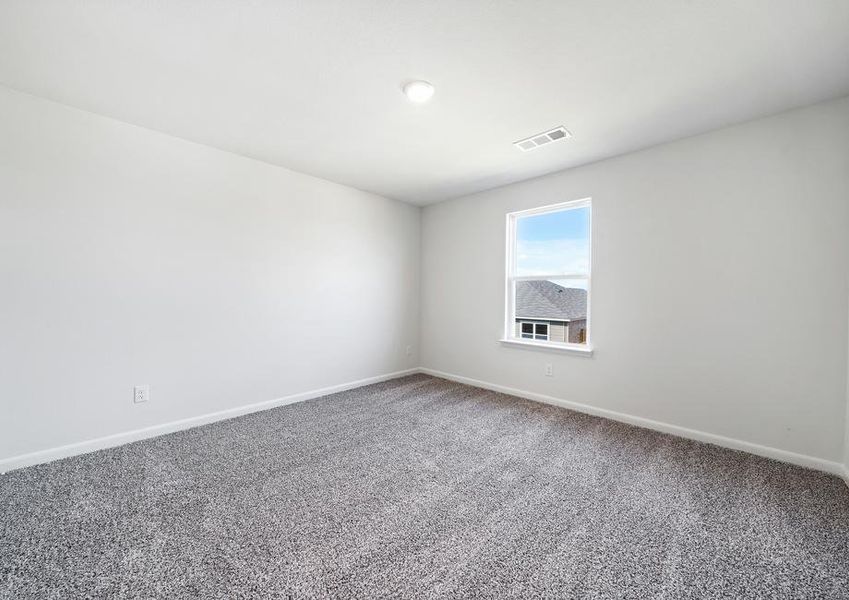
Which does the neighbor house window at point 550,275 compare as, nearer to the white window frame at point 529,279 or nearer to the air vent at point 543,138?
the white window frame at point 529,279

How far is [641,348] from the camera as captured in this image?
9.76 feet

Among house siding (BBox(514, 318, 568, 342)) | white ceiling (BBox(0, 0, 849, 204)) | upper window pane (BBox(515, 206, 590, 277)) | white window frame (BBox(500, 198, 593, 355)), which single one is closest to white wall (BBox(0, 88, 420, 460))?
white ceiling (BBox(0, 0, 849, 204))

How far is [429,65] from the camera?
1.93 metres

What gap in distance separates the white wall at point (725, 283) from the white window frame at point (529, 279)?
77 millimetres

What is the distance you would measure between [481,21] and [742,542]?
269cm

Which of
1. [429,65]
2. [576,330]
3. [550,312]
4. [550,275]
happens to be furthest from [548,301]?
[429,65]

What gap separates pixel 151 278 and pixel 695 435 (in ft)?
14.4

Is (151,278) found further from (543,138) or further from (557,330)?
(557,330)

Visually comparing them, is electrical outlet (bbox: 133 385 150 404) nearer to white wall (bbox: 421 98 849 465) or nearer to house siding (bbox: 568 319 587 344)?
white wall (bbox: 421 98 849 465)

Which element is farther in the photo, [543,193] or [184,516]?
[543,193]

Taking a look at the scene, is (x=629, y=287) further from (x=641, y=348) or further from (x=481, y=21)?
(x=481, y=21)

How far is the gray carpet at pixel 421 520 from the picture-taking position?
4.43 feet

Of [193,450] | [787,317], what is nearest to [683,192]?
[787,317]

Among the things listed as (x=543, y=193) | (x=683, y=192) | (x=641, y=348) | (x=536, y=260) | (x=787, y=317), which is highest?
(x=543, y=193)
